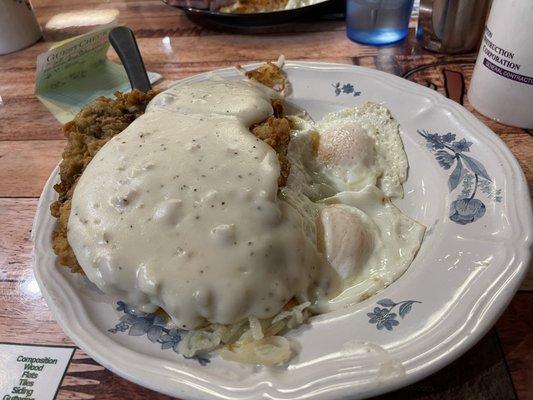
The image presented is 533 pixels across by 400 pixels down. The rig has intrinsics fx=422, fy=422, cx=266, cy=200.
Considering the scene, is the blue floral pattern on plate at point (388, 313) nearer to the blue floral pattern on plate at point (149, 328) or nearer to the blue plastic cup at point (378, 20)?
the blue floral pattern on plate at point (149, 328)

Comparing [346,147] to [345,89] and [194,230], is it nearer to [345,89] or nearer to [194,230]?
[345,89]

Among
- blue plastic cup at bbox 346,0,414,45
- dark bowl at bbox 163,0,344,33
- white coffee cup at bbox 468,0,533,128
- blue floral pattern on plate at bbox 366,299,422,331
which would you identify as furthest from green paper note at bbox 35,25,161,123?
blue floral pattern on plate at bbox 366,299,422,331

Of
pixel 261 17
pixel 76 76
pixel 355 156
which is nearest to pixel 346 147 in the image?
pixel 355 156

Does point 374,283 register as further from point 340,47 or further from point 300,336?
point 340,47

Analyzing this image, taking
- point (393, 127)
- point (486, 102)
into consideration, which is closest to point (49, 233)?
point (393, 127)

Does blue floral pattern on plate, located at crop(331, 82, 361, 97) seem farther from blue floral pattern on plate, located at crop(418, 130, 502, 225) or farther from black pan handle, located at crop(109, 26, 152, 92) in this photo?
black pan handle, located at crop(109, 26, 152, 92)

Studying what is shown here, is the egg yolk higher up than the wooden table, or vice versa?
the egg yolk

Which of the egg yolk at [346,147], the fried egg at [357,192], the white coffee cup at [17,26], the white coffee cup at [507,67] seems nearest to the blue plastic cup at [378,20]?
the white coffee cup at [507,67]
